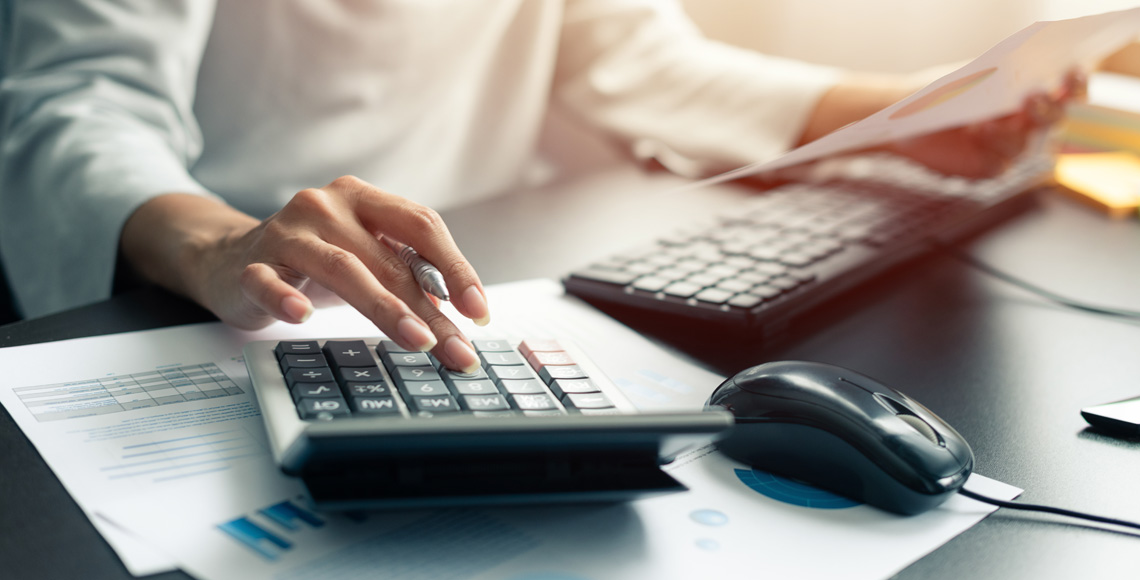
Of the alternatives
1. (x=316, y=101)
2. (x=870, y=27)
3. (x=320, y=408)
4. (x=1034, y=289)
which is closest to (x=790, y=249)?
(x=1034, y=289)

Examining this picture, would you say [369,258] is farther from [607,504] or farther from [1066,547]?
[1066,547]

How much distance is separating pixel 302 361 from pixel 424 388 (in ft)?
0.20

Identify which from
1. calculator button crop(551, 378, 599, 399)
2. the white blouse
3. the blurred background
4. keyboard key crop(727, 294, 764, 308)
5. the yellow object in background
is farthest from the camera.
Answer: the blurred background

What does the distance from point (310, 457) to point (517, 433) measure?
0.24 ft

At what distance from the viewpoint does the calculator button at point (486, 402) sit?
369 millimetres

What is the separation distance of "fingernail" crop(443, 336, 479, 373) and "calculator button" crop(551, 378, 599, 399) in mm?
39

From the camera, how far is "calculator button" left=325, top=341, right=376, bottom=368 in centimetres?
39

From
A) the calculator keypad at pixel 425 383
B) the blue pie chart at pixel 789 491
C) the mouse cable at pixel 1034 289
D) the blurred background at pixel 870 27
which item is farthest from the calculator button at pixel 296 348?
the blurred background at pixel 870 27

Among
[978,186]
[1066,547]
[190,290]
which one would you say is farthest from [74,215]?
[978,186]

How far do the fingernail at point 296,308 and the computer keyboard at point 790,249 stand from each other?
0.22 m

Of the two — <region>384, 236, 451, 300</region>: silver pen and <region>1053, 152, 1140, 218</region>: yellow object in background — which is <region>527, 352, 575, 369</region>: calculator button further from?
<region>1053, 152, 1140, 218</region>: yellow object in background

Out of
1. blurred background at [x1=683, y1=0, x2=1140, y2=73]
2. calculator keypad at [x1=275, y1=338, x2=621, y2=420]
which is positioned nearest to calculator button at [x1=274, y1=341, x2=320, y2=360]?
calculator keypad at [x1=275, y1=338, x2=621, y2=420]

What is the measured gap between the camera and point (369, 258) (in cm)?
47

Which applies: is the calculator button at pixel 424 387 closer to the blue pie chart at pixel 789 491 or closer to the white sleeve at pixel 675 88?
the blue pie chart at pixel 789 491
